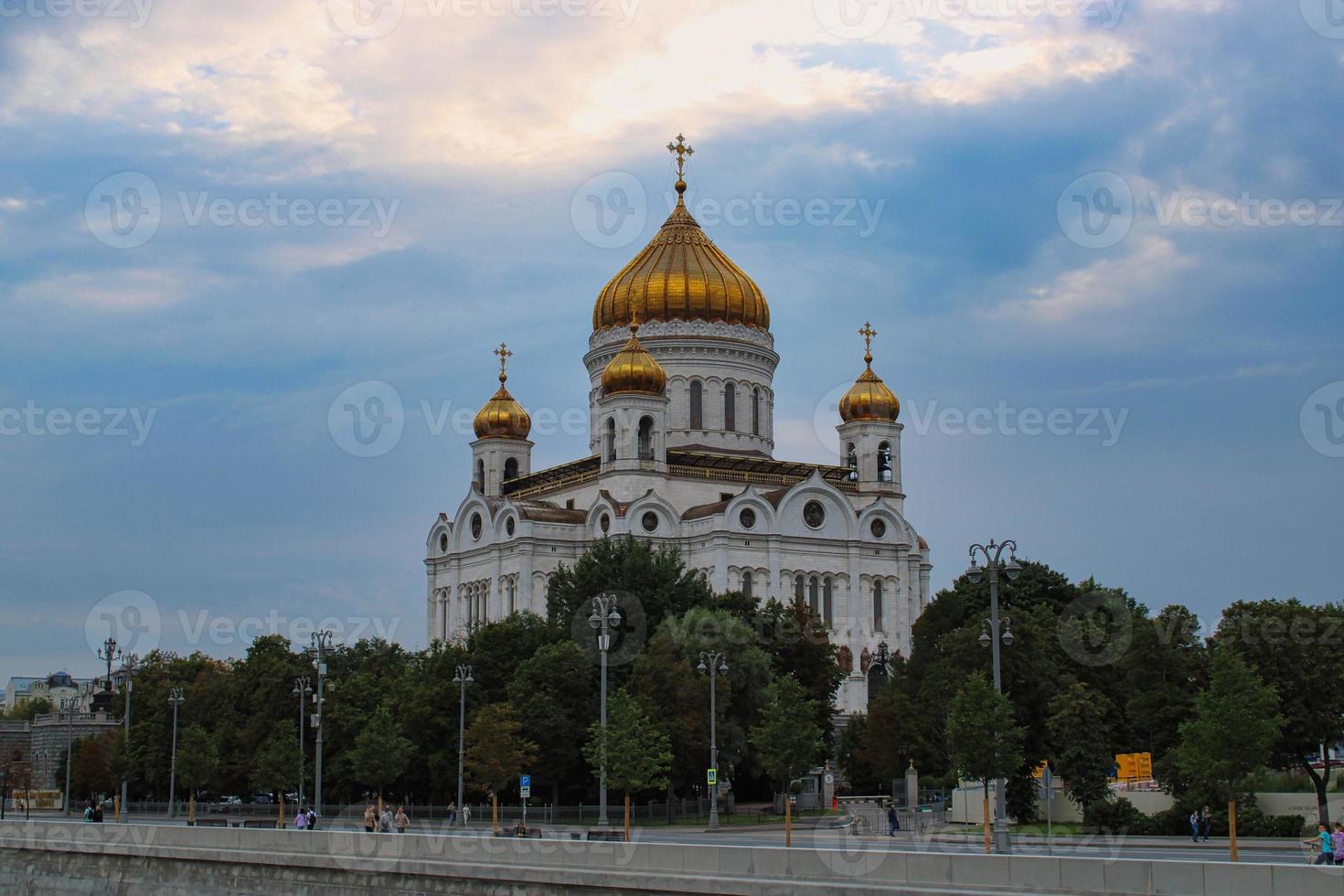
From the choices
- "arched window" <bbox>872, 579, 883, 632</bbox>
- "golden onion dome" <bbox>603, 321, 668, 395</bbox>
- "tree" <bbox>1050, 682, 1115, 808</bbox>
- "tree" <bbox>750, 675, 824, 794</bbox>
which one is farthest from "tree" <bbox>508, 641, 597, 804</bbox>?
"arched window" <bbox>872, 579, 883, 632</bbox>

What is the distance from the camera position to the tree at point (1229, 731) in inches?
1663

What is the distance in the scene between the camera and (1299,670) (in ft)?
173

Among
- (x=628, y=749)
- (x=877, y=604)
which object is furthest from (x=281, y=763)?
(x=877, y=604)

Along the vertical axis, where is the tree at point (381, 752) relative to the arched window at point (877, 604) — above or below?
below

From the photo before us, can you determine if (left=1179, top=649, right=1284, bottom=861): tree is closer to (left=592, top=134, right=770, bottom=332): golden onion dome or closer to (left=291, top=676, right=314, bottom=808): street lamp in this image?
(left=291, top=676, right=314, bottom=808): street lamp

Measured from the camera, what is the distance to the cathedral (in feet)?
291

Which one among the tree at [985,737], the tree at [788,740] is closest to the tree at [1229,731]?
the tree at [985,737]

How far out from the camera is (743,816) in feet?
190

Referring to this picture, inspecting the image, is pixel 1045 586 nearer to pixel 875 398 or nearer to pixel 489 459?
pixel 875 398

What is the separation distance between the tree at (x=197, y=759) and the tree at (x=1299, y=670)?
41.3 m

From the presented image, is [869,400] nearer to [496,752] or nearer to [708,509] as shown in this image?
[708,509]

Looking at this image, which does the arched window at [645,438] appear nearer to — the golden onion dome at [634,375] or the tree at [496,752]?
the golden onion dome at [634,375]

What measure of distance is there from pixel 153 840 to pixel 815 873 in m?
19.7

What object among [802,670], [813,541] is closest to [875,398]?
[813,541]
